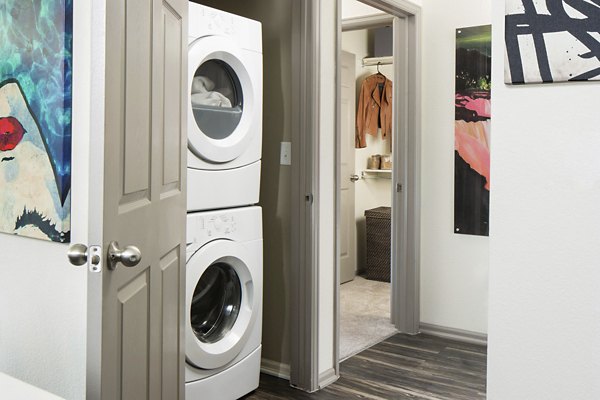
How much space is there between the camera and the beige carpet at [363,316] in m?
3.65

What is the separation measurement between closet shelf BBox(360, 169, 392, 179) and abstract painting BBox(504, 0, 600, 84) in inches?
171

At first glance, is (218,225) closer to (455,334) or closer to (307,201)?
(307,201)

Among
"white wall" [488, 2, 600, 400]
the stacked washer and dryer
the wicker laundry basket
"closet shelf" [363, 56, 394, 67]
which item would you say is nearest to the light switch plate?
the stacked washer and dryer

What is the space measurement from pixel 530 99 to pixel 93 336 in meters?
1.08

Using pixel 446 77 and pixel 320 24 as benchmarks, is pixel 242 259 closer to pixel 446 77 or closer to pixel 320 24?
pixel 320 24

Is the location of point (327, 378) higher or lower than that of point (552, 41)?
lower

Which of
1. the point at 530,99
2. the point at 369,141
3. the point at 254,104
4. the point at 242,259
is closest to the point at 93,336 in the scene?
the point at 530,99

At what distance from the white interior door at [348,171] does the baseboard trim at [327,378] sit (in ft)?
7.51

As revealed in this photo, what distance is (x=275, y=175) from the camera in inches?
119

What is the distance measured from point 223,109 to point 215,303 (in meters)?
0.88

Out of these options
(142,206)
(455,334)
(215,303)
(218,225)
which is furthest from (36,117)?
(455,334)

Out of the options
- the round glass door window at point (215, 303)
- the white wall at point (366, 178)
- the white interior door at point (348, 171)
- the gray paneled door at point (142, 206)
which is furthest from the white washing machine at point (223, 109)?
the white wall at point (366, 178)

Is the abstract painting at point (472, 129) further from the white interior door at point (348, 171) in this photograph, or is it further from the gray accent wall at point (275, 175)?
the white interior door at point (348, 171)

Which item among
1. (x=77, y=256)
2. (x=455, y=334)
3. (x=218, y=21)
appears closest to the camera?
(x=77, y=256)
